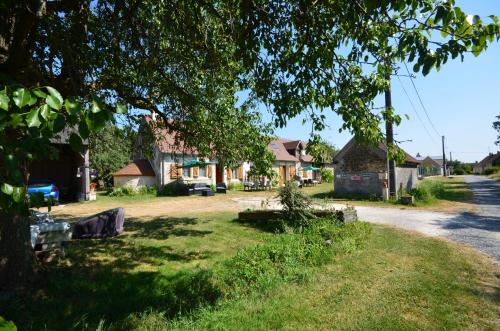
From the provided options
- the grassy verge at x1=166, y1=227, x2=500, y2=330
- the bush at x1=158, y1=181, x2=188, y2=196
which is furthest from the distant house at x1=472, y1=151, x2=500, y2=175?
the grassy verge at x1=166, y1=227, x2=500, y2=330

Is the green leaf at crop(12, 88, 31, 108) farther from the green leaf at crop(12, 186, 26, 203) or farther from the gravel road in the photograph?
the gravel road

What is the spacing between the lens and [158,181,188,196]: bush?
25.6m

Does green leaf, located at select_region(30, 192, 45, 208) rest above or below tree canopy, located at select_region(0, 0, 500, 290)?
below

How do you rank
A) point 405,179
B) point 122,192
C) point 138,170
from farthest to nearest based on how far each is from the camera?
1. point 138,170
2. point 122,192
3. point 405,179

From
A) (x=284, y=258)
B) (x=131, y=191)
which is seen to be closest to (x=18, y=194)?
(x=284, y=258)

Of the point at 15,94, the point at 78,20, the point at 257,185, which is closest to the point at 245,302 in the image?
the point at 15,94

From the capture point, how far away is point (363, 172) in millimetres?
22000

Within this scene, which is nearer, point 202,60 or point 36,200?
point 36,200

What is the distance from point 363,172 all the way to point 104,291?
61.9ft

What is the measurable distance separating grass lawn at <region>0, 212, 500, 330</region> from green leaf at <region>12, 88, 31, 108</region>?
3684mm

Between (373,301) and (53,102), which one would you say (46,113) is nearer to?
(53,102)

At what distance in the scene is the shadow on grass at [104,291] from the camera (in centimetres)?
500

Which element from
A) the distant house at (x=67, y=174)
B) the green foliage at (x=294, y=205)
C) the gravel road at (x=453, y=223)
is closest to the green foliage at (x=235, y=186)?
the distant house at (x=67, y=174)

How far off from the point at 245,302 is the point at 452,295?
3.15m
